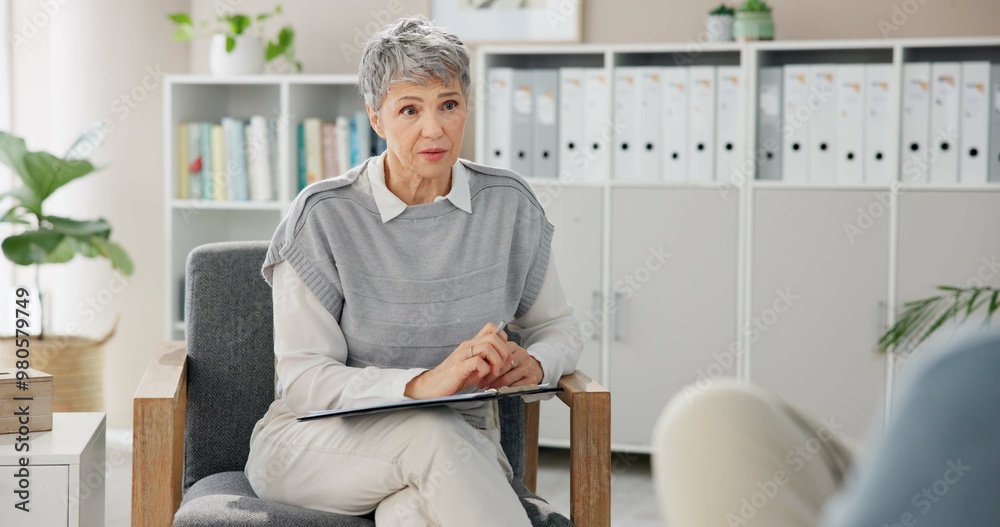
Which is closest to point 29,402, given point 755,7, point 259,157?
point 259,157

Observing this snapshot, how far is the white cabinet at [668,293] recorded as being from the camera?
11.1 feet

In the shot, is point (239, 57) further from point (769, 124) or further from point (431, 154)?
→ point (431, 154)

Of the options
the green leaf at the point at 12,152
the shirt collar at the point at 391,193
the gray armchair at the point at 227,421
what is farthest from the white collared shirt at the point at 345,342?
the green leaf at the point at 12,152

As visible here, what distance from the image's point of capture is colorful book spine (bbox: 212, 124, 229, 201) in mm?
3725

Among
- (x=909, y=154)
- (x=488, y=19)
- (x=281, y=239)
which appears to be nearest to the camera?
(x=281, y=239)

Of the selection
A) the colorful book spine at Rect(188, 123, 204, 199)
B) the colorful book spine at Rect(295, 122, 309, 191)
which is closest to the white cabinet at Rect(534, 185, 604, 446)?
the colorful book spine at Rect(295, 122, 309, 191)

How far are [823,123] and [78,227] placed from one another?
241cm

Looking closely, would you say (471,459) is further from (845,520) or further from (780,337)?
(780,337)

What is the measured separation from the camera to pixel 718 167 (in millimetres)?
3387

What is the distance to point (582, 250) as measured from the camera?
3.46 metres

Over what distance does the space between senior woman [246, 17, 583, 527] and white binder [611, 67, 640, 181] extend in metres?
1.43

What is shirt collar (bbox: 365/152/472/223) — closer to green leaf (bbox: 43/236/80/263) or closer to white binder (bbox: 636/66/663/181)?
white binder (bbox: 636/66/663/181)

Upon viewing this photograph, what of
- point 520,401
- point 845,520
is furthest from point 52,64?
point 845,520

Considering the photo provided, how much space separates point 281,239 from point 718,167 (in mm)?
1847
